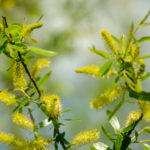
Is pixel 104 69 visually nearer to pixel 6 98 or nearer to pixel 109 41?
pixel 109 41

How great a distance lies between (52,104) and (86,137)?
0.16 meters

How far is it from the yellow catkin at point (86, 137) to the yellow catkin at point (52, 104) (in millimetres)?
110

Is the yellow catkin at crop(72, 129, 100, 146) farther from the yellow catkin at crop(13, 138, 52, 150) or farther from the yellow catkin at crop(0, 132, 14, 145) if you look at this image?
the yellow catkin at crop(0, 132, 14, 145)

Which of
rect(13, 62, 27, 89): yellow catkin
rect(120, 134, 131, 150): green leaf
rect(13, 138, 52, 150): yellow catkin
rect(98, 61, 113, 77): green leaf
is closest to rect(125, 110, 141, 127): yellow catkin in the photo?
rect(120, 134, 131, 150): green leaf

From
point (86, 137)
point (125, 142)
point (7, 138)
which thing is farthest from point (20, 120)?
point (125, 142)

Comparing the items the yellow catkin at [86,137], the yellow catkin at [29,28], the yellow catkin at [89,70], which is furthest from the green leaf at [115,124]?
the yellow catkin at [29,28]

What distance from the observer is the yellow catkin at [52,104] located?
82 cm

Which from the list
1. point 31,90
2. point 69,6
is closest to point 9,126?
point 31,90

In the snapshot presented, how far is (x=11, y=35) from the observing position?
Answer: 886mm

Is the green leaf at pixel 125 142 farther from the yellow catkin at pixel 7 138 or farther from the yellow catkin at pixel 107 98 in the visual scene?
the yellow catkin at pixel 7 138

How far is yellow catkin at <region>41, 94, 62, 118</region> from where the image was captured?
2.69ft

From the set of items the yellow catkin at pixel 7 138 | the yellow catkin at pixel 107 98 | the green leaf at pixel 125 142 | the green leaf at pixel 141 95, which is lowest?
the yellow catkin at pixel 7 138

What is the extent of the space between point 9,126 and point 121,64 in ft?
8.86

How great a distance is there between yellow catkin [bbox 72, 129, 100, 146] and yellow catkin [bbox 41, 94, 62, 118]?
110 mm
